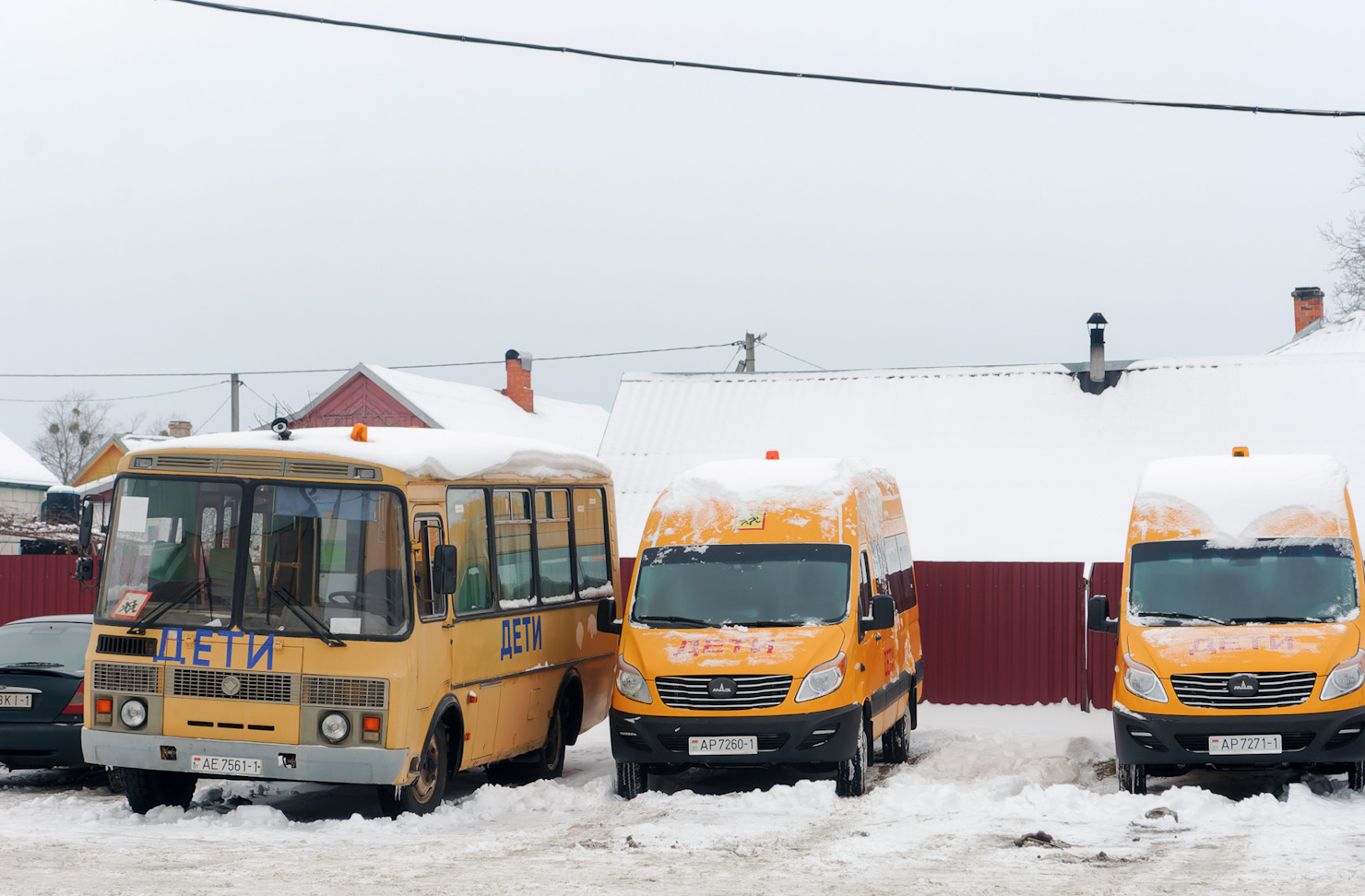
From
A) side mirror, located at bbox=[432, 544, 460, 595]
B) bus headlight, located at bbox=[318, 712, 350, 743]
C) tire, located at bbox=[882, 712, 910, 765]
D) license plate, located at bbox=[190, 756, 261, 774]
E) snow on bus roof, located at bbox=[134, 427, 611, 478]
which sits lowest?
tire, located at bbox=[882, 712, 910, 765]

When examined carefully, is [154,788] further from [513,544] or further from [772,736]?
[772,736]

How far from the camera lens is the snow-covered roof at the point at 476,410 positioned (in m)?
41.5

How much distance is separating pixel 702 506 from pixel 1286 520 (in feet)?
15.6

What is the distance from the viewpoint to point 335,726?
389 inches

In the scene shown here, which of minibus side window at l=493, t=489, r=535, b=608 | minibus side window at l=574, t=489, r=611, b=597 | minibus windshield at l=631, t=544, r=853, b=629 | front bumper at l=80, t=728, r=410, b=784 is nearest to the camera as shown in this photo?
front bumper at l=80, t=728, r=410, b=784

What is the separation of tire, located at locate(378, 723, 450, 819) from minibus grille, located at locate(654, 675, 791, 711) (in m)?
1.76

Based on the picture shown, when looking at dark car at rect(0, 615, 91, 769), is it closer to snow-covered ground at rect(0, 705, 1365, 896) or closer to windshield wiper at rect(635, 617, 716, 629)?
snow-covered ground at rect(0, 705, 1365, 896)

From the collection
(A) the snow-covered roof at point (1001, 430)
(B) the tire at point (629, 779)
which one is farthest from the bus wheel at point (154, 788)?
(A) the snow-covered roof at point (1001, 430)

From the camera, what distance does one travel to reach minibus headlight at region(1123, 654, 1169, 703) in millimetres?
10992

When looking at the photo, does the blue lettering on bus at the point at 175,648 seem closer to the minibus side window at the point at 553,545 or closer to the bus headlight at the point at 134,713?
the bus headlight at the point at 134,713

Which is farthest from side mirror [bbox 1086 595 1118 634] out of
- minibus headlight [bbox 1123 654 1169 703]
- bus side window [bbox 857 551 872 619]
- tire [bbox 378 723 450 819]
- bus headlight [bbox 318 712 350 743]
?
bus headlight [bbox 318 712 350 743]

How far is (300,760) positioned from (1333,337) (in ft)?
115

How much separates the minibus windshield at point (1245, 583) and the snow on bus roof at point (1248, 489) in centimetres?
21

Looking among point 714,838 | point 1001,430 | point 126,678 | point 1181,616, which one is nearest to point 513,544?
point 126,678
